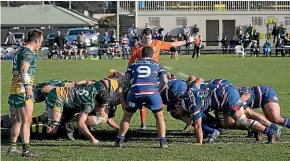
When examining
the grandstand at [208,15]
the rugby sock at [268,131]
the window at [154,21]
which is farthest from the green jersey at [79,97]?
the window at [154,21]

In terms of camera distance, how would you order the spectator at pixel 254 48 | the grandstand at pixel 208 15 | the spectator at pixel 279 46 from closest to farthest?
the spectator at pixel 279 46 < the spectator at pixel 254 48 < the grandstand at pixel 208 15

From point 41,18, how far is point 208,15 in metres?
22.0

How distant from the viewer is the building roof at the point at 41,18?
6588 centimetres

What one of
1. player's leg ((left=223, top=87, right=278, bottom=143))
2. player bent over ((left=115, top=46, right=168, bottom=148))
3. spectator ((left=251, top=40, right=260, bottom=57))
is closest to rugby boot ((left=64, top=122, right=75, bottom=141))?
player bent over ((left=115, top=46, right=168, bottom=148))

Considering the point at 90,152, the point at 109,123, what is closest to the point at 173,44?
the point at 109,123

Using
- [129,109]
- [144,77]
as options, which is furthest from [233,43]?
[144,77]

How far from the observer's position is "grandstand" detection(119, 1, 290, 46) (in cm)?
5100

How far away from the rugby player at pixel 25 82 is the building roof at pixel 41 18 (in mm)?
56354

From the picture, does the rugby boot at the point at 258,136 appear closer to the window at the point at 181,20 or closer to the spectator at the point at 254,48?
the spectator at the point at 254,48

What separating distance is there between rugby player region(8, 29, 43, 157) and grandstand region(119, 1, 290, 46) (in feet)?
137

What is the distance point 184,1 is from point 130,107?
43.3 m

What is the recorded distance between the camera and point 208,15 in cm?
5178

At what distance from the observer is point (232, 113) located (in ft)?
32.7

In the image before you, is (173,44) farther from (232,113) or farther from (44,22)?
(44,22)
